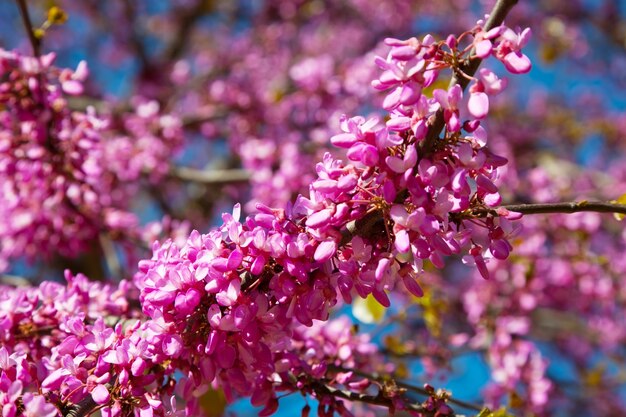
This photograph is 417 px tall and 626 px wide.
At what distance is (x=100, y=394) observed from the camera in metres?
1.45

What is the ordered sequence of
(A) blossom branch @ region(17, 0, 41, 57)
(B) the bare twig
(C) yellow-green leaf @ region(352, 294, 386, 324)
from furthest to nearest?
(B) the bare twig, (C) yellow-green leaf @ region(352, 294, 386, 324), (A) blossom branch @ region(17, 0, 41, 57)

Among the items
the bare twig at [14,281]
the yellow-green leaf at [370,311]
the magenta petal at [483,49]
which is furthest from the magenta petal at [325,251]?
the bare twig at [14,281]

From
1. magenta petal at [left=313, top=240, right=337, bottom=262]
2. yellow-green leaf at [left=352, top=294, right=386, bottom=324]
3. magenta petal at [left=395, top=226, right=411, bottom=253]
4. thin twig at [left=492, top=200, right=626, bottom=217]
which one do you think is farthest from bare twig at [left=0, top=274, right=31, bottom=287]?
thin twig at [left=492, top=200, right=626, bottom=217]

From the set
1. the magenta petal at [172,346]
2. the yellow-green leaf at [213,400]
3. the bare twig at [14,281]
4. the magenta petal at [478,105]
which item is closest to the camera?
the magenta petal at [478,105]

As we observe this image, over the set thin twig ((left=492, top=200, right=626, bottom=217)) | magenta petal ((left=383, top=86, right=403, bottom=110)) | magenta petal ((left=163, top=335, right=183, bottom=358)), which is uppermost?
magenta petal ((left=383, top=86, right=403, bottom=110))

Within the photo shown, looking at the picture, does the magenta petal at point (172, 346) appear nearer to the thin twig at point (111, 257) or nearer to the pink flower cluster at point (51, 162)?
the pink flower cluster at point (51, 162)

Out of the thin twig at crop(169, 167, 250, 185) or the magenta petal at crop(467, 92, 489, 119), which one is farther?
the thin twig at crop(169, 167, 250, 185)

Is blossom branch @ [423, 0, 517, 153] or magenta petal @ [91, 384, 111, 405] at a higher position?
blossom branch @ [423, 0, 517, 153]

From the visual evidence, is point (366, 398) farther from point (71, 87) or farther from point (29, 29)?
point (29, 29)

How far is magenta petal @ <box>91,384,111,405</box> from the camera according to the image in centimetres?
144

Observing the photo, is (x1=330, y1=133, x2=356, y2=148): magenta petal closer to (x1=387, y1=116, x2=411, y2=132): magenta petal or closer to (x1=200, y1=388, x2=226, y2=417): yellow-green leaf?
(x1=387, y1=116, x2=411, y2=132): magenta petal

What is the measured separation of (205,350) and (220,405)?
1.43m

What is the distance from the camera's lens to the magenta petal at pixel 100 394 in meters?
1.44

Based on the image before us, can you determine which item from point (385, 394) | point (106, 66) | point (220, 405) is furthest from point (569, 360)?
point (106, 66)
